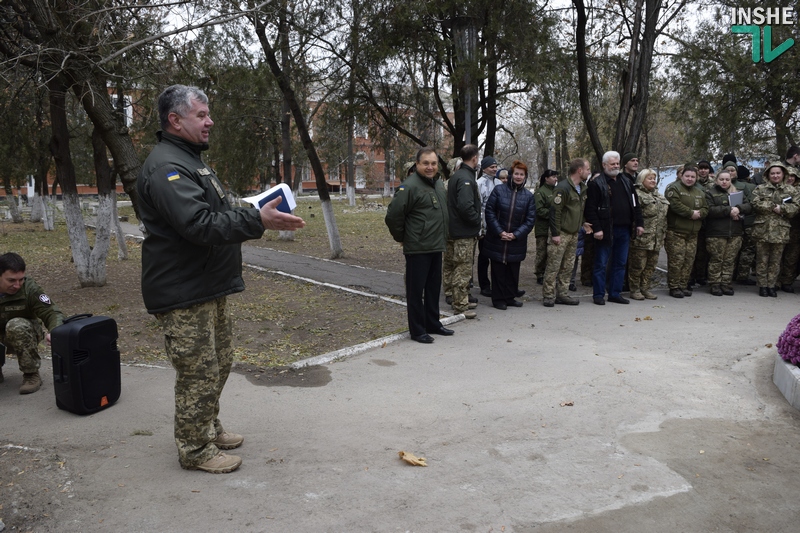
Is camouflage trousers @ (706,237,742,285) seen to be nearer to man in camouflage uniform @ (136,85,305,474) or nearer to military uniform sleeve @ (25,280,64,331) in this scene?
man in camouflage uniform @ (136,85,305,474)

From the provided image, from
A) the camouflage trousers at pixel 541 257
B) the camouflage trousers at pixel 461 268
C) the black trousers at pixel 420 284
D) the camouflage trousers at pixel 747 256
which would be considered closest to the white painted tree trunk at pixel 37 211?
the camouflage trousers at pixel 541 257

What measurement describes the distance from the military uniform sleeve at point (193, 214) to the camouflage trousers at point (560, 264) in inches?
244

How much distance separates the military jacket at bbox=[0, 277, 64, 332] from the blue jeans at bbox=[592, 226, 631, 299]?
6.91 meters

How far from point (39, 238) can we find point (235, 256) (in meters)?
22.0

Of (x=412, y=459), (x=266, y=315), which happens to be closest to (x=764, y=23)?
(x=266, y=315)

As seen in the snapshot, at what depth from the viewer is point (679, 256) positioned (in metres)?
9.70

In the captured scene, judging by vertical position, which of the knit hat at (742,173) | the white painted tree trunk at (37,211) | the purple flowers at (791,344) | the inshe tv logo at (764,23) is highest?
the inshe tv logo at (764,23)

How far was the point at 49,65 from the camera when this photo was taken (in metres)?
8.20

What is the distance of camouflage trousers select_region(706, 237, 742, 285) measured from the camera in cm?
996

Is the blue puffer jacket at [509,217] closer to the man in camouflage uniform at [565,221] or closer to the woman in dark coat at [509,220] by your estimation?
the woman in dark coat at [509,220]

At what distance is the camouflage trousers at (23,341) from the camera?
514 centimetres

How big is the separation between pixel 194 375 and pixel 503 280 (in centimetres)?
580

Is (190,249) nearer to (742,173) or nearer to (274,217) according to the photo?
(274,217)

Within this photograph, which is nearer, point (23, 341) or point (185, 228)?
point (185, 228)
